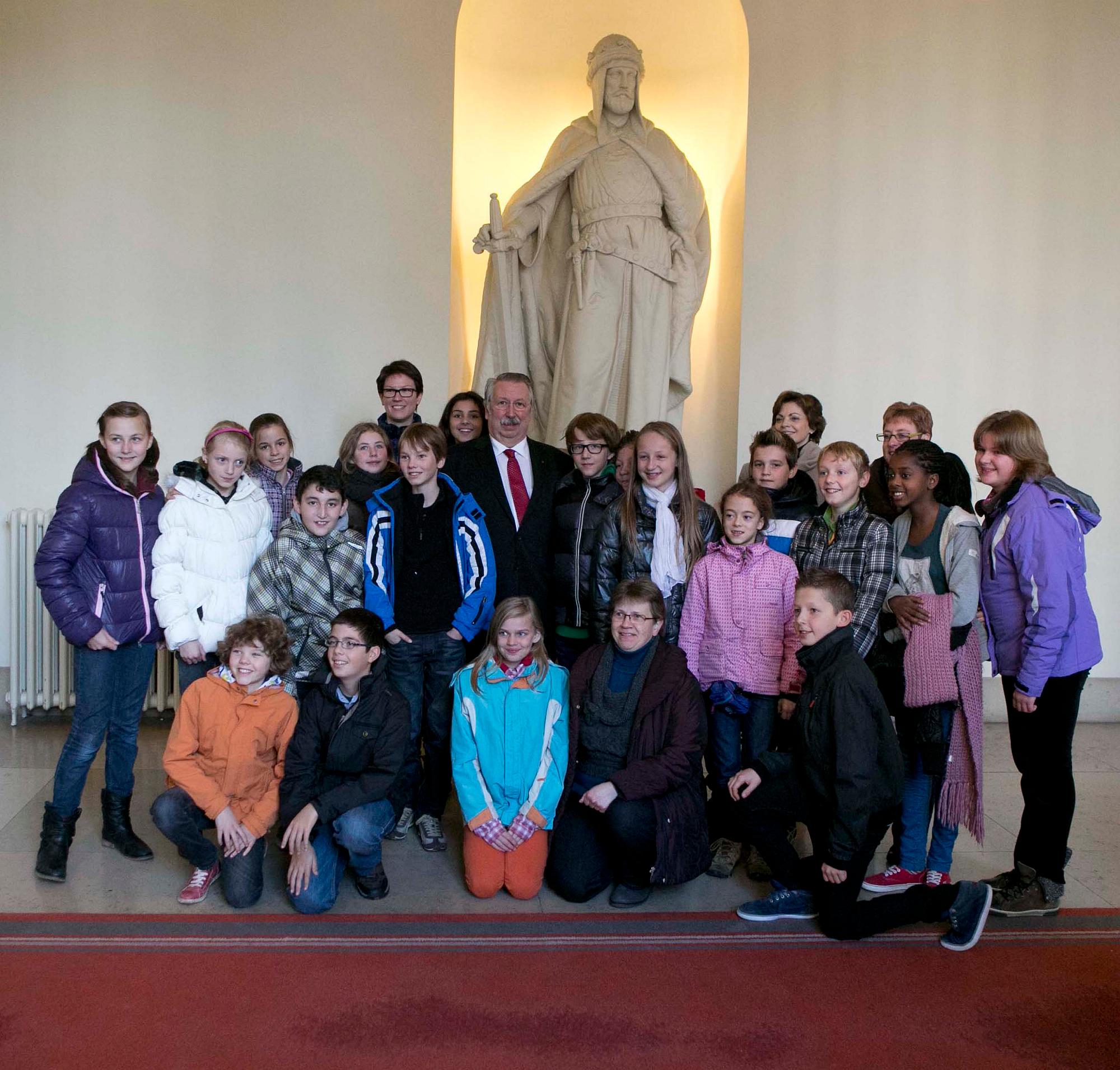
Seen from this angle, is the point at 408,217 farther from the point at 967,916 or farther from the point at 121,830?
the point at 967,916

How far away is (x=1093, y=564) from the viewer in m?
4.73

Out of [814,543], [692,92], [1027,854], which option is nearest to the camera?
[1027,854]

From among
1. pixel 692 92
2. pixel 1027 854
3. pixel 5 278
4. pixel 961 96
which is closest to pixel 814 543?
pixel 1027 854

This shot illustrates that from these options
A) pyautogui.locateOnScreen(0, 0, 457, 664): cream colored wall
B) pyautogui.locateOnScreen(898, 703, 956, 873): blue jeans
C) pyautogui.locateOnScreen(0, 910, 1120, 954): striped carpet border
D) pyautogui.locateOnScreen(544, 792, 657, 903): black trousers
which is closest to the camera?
pyautogui.locateOnScreen(0, 910, 1120, 954): striped carpet border

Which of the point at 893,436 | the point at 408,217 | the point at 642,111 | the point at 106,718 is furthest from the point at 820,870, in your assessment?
the point at 642,111

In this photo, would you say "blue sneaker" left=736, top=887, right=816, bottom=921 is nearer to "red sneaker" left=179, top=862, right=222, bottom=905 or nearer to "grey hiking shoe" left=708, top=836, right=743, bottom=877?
"grey hiking shoe" left=708, top=836, right=743, bottom=877

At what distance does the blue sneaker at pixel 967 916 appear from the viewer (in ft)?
8.16

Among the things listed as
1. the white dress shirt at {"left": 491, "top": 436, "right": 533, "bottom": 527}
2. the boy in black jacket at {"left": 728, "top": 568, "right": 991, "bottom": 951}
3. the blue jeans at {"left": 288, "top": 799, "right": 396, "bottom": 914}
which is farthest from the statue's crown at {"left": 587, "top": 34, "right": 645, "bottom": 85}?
the blue jeans at {"left": 288, "top": 799, "right": 396, "bottom": 914}

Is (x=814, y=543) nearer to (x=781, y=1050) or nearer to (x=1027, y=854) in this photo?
(x=1027, y=854)

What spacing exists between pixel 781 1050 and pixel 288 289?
3656 mm

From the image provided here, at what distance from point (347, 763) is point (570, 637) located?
0.84 m

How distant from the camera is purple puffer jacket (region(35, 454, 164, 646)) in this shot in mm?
2773

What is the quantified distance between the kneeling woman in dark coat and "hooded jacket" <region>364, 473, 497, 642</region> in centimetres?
38

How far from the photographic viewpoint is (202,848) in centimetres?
270
